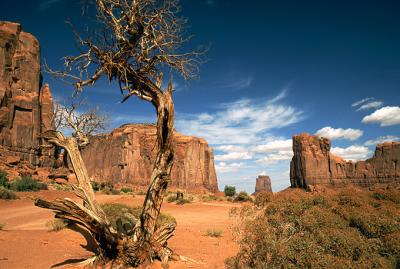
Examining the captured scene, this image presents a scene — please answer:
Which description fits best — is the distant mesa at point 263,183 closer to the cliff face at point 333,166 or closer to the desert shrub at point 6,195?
the cliff face at point 333,166

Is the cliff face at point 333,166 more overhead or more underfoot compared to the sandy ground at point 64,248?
more overhead

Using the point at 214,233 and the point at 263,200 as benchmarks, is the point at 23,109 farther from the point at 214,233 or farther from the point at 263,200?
the point at 263,200

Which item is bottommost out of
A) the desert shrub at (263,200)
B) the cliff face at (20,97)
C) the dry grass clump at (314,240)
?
the dry grass clump at (314,240)

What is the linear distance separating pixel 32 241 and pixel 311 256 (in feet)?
28.6

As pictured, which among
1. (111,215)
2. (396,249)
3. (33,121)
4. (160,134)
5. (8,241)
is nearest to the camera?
(396,249)

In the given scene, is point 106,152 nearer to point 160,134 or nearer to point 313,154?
point 313,154

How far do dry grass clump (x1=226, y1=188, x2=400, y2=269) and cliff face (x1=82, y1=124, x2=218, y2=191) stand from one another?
63.8 meters

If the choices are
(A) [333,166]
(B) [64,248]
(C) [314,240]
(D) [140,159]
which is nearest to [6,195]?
(B) [64,248]

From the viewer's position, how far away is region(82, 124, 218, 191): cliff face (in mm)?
73250

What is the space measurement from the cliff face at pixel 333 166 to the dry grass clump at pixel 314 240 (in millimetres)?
63338

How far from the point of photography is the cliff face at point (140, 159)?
240 ft

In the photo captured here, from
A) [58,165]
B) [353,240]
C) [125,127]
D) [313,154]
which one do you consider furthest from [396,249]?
[125,127]

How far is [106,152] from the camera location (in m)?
79.1

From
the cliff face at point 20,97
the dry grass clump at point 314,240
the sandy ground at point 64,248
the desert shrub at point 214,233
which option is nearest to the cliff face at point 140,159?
the cliff face at point 20,97
